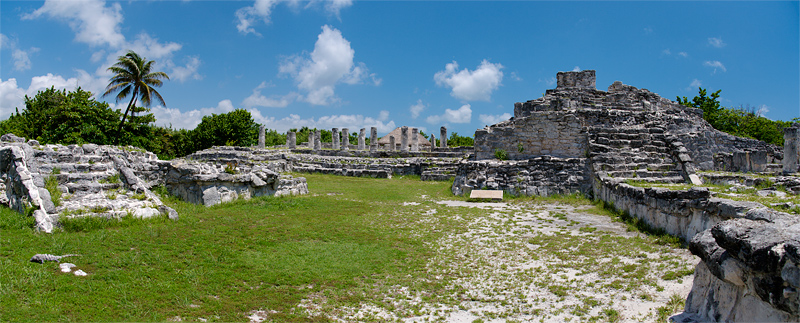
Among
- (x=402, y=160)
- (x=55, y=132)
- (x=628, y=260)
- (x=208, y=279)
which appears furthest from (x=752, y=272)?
(x=55, y=132)

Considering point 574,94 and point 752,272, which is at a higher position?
point 574,94

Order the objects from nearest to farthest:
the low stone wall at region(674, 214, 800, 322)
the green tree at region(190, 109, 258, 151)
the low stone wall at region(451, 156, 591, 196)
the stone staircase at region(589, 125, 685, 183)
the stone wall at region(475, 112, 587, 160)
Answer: the low stone wall at region(674, 214, 800, 322)
the stone staircase at region(589, 125, 685, 183)
the low stone wall at region(451, 156, 591, 196)
the stone wall at region(475, 112, 587, 160)
the green tree at region(190, 109, 258, 151)

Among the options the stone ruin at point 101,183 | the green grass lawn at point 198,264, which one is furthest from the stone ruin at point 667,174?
the stone ruin at point 101,183

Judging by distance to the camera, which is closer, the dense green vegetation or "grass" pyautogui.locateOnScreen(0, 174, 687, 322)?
"grass" pyautogui.locateOnScreen(0, 174, 687, 322)

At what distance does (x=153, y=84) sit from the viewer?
29.0 metres

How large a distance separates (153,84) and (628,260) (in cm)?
3091

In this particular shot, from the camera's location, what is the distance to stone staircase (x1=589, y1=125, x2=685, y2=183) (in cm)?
1100

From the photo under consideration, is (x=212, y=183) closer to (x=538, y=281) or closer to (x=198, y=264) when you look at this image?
(x=198, y=264)

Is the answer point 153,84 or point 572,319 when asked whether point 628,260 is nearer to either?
point 572,319

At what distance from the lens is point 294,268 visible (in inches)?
214

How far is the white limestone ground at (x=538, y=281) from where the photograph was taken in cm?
421

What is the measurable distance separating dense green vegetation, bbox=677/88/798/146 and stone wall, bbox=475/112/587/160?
22741 millimetres

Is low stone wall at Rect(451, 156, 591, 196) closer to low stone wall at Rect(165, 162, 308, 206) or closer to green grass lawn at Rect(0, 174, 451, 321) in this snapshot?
green grass lawn at Rect(0, 174, 451, 321)

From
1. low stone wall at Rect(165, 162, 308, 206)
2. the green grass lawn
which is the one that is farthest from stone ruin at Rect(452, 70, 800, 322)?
low stone wall at Rect(165, 162, 308, 206)
